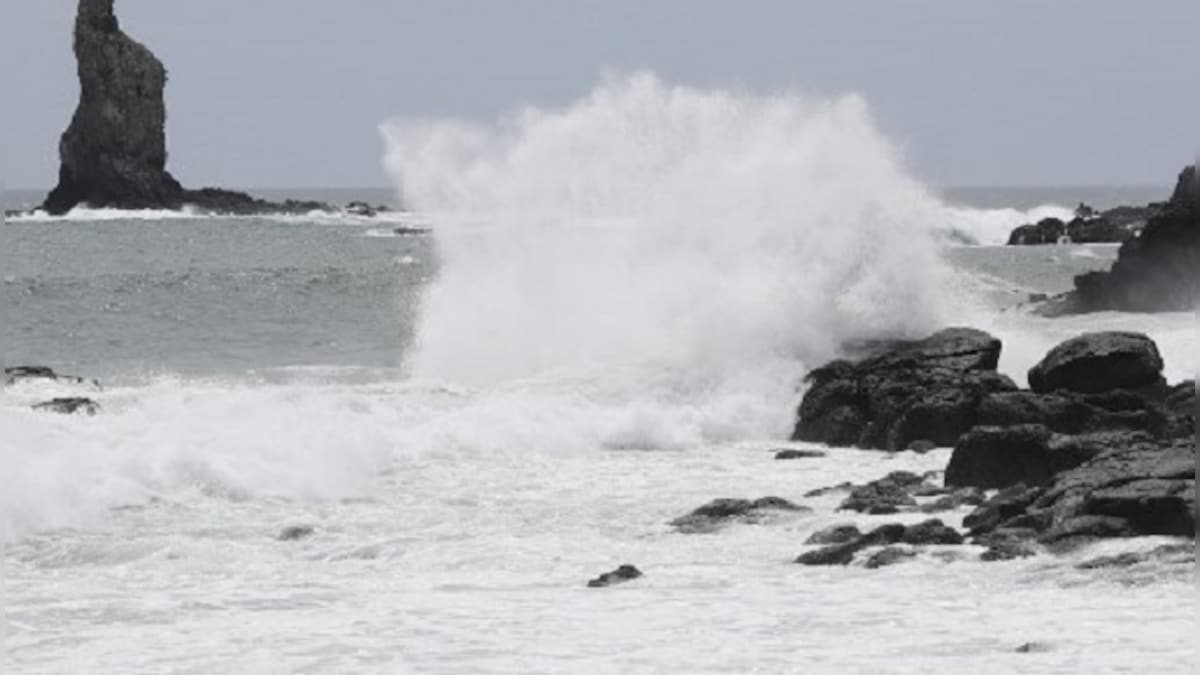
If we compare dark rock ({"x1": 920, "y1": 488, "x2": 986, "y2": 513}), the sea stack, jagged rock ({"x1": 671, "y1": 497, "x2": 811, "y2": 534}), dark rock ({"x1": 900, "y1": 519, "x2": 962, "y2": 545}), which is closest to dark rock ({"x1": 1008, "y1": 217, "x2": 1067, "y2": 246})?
the sea stack

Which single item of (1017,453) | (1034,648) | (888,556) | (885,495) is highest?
(1017,453)

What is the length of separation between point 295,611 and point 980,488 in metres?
6.51

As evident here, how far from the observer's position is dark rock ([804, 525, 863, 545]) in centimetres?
1347

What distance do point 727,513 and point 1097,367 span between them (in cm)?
630

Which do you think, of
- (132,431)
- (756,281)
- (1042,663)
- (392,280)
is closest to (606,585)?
(1042,663)

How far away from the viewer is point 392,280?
191 feet

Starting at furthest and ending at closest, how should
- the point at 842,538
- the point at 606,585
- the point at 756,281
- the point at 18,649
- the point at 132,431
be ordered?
the point at 756,281, the point at 132,431, the point at 842,538, the point at 606,585, the point at 18,649

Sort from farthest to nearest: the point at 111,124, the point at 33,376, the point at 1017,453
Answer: the point at 111,124
the point at 33,376
the point at 1017,453

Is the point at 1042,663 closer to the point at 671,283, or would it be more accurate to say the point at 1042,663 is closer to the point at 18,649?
the point at 18,649

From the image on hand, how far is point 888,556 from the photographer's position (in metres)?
12.7

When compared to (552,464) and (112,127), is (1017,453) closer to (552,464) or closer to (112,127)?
(552,464)

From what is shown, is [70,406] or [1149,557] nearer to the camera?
[1149,557]

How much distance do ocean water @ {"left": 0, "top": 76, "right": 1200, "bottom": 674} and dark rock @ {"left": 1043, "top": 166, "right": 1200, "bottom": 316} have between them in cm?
113

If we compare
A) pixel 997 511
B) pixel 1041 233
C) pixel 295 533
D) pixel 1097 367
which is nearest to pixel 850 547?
pixel 997 511
